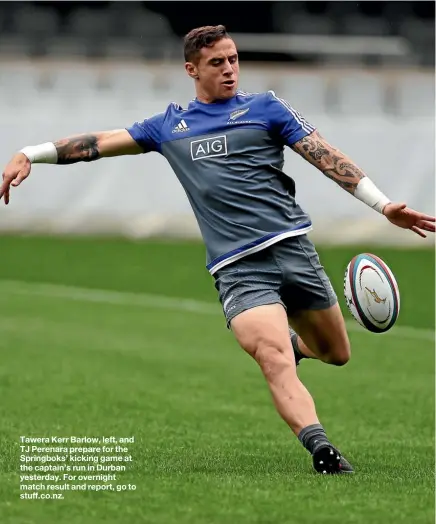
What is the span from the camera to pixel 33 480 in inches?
262

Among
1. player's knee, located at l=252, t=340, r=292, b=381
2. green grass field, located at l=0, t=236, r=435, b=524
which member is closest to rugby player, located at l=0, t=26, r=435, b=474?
player's knee, located at l=252, t=340, r=292, b=381

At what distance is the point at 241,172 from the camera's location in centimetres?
734

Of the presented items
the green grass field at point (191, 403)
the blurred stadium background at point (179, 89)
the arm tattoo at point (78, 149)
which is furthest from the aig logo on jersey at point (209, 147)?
the blurred stadium background at point (179, 89)

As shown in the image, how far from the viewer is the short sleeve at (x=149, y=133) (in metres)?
7.62

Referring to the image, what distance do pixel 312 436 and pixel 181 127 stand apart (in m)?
1.92

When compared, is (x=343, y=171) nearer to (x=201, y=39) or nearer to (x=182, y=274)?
Result: (x=201, y=39)

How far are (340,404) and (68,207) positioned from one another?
15.8 meters

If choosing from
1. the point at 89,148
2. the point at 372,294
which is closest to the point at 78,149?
the point at 89,148

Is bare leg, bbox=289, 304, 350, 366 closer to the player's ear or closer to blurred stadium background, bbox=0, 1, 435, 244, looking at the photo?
the player's ear

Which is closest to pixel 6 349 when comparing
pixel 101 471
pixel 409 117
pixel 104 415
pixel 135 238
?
pixel 104 415

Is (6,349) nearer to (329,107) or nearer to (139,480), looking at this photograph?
(139,480)

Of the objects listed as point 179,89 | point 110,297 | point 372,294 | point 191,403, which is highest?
point 179,89

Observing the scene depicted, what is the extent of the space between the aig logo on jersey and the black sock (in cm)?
160

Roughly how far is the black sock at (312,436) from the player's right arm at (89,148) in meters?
1.90
